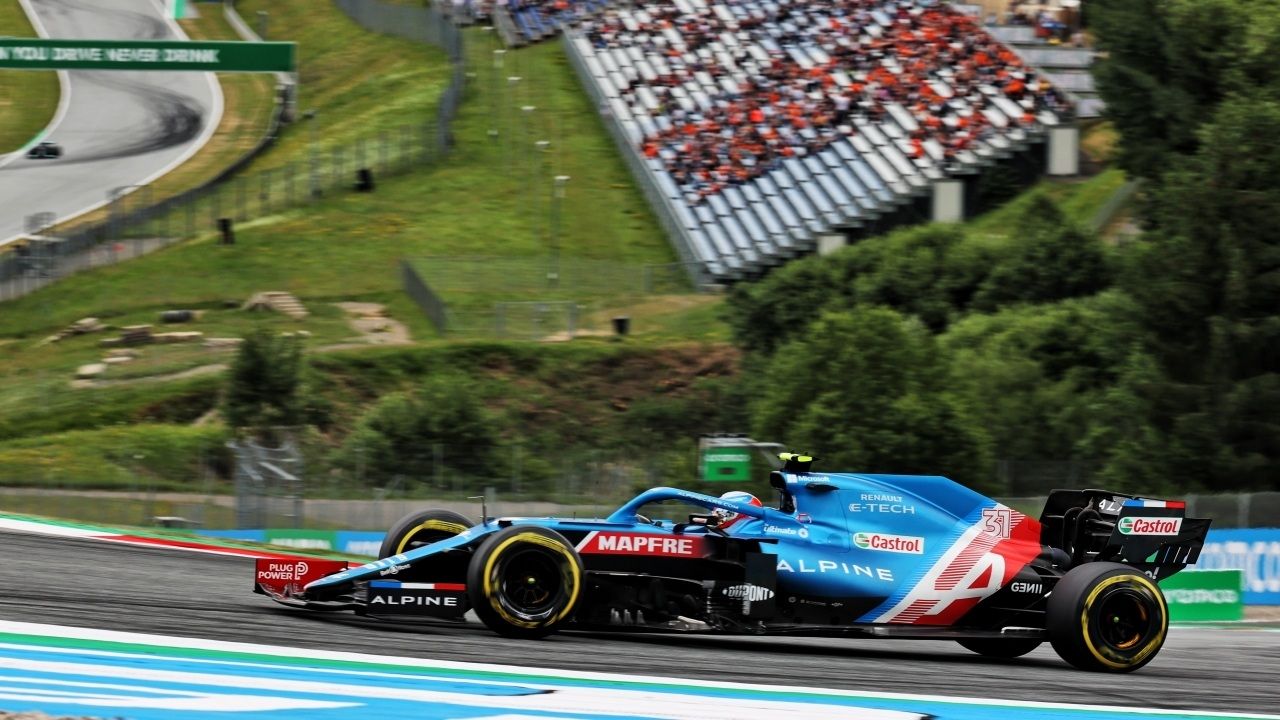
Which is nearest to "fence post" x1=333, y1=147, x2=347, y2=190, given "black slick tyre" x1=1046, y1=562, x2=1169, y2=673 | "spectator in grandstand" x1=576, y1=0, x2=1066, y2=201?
"spectator in grandstand" x1=576, y1=0, x2=1066, y2=201

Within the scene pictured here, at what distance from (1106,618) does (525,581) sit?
14.9 ft

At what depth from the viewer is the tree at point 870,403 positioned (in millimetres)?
35531

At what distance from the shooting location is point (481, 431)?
3647 cm

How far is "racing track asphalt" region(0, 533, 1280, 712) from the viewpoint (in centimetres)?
1054

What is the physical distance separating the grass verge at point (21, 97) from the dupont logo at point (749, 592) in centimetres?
5137

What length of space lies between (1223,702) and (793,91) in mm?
41204

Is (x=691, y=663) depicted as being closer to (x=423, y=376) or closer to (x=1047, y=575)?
(x=1047, y=575)

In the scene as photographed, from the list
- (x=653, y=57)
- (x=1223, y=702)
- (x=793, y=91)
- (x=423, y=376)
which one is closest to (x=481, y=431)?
(x=423, y=376)

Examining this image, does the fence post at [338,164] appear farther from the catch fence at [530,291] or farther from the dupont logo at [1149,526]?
the dupont logo at [1149,526]

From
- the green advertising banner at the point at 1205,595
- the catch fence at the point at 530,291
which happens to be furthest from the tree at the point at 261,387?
the green advertising banner at the point at 1205,595

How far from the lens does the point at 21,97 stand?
63562 millimetres

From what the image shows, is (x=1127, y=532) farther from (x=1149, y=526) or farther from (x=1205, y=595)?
(x=1205, y=595)

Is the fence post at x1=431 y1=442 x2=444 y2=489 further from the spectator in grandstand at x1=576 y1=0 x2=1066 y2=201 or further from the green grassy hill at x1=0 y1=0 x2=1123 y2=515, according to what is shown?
the spectator in grandstand at x1=576 y1=0 x2=1066 y2=201

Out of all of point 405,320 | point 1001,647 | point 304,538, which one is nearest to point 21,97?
point 405,320
